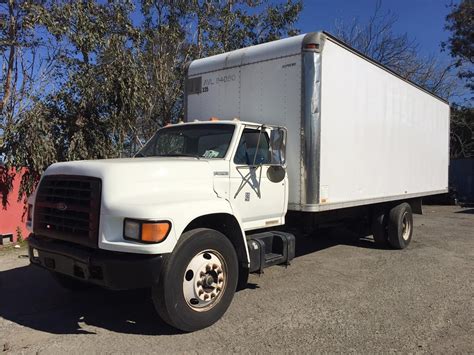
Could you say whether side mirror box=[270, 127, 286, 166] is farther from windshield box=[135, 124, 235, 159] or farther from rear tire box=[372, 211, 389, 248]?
rear tire box=[372, 211, 389, 248]

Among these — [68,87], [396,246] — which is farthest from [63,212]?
[396,246]

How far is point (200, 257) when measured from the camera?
4609 millimetres

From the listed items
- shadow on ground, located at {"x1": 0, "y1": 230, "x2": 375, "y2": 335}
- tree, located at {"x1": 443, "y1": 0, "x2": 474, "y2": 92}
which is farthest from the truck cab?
tree, located at {"x1": 443, "y1": 0, "x2": 474, "y2": 92}

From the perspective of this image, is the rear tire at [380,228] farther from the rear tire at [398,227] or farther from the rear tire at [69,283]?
the rear tire at [69,283]

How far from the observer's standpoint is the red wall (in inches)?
374

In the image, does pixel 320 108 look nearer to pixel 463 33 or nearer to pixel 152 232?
pixel 152 232

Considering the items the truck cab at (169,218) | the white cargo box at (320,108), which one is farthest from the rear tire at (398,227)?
the truck cab at (169,218)

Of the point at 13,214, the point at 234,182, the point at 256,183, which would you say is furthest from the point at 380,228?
the point at 13,214

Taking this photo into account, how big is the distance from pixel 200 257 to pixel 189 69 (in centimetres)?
415

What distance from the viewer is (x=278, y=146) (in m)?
6.00

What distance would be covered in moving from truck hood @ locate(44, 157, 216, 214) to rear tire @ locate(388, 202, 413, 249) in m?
5.24

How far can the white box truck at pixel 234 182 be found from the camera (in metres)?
4.28

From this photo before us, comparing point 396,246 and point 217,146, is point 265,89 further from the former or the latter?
point 396,246

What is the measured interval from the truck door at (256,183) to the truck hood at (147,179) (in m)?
0.45
